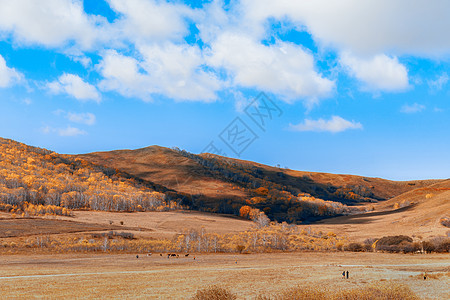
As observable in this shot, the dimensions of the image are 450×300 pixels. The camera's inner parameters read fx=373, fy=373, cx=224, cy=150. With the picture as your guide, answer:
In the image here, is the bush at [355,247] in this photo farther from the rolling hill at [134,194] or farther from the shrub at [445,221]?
the rolling hill at [134,194]

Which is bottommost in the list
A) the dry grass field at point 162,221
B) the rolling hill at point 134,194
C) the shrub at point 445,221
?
the dry grass field at point 162,221

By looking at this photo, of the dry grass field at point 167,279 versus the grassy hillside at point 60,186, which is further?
the grassy hillside at point 60,186

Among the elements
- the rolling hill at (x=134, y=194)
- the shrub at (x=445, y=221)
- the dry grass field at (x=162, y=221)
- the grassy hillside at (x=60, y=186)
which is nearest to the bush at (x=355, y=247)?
the shrub at (x=445, y=221)

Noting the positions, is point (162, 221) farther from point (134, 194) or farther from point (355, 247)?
point (355, 247)

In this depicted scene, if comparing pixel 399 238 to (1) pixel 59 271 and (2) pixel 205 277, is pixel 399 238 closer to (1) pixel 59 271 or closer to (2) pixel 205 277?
(2) pixel 205 277

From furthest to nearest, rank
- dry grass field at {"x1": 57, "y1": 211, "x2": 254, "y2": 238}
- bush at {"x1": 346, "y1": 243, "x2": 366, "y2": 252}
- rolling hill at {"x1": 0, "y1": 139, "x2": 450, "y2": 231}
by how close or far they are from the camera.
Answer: rolling hill at {"x1": 0, "y1": 139, "x2": 450, "y2": 231} < dry grass field at {"x1": 57, "y1": 211, "x2": 254, "y2": 238} < bush at {"x1": 346, "y1": 243, "x2": 366, "y2": 252}

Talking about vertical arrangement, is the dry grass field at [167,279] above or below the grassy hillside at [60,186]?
below

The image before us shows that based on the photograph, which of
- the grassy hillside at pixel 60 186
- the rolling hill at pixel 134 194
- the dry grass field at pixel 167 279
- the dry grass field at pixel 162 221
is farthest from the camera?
the rolling hill at pixel 134 194

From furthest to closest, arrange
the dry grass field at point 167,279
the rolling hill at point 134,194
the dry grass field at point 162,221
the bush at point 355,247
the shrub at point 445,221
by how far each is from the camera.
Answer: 1. the rolling hill at point 134,194
2. the dry grass field at point 162,221
3. the shrub at point 445,221
4. the bush at point 355,247
5. the dry grass field at point 167,279

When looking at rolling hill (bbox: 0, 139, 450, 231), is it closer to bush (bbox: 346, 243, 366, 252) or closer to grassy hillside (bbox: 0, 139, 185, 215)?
grassy hillside (bbox: 0, 139, 185, 215)

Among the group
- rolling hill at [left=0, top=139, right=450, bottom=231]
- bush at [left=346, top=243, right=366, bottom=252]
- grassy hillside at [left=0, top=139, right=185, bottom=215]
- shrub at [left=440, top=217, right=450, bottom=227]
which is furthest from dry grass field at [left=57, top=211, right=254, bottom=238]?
shrub at [left=440, top=217, right=450, bottom=227]

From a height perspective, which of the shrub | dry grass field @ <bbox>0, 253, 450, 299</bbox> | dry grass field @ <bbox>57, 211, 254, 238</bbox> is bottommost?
dry grass field @ <bbox>0, 253, 450, 299</bbox>

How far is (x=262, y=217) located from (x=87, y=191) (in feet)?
189

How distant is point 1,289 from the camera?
80.0 ft
